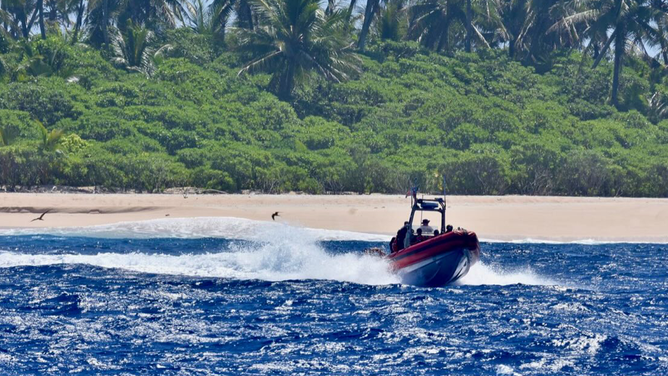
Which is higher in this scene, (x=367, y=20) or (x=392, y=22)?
(x=392, y=22)

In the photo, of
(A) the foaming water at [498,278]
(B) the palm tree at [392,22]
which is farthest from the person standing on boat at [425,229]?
(B) the palm tree at [392,22]

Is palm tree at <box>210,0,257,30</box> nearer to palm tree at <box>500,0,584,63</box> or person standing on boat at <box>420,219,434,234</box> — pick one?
palm tree at <box>500,0,584,63</box>

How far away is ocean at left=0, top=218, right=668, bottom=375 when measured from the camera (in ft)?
43.3

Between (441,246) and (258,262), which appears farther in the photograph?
(258,262)

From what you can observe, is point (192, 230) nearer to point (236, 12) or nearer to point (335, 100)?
point (335, 100)

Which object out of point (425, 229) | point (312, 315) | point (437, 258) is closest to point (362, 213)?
point (425, 229)

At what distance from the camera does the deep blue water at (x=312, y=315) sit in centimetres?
1318

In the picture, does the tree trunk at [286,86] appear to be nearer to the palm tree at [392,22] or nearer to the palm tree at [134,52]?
the palm tree at [134,52]

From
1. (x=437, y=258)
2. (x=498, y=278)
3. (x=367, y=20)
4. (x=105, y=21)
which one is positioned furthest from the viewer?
(x=367, y=20)

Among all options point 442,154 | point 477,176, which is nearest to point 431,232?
point 477,176

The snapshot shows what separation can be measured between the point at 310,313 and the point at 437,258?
3.44m

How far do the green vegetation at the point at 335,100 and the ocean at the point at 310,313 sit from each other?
12718 mm

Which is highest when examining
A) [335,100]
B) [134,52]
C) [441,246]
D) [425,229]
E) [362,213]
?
[134,52]

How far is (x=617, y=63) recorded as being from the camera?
56781mm
